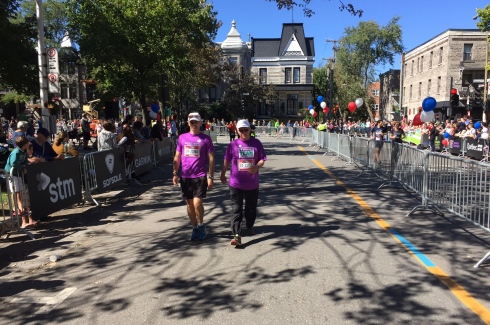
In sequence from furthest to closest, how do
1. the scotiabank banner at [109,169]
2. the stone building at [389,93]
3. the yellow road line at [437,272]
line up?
the stone building at [389,93], the scotiabank banner at [109,169], the yellow road line at [437,272]

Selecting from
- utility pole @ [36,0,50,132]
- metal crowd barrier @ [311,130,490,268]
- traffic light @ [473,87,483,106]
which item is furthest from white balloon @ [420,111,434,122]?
traffic light @ [473,87,483,106]

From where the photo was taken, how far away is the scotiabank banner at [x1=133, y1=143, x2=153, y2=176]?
12.5m

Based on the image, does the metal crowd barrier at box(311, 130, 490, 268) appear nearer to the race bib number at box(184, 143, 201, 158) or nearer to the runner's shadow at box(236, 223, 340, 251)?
the runner's shadow at box(236, 223, 340, 251)

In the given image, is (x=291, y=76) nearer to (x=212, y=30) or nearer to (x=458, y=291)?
(x=212, y=30)

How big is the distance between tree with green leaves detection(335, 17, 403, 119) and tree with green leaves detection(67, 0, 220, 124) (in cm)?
4725

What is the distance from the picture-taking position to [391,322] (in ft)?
12.1

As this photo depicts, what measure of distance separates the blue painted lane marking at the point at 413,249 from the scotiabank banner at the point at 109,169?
248 inches

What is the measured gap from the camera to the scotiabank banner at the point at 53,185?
23.3 ft

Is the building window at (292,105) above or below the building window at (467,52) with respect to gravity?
below

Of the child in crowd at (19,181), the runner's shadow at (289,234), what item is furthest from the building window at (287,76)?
the child in crowd at (19,181)

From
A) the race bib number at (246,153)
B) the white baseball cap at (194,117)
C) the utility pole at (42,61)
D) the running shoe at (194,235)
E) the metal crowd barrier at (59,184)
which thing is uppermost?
the utility pole at (42,61)

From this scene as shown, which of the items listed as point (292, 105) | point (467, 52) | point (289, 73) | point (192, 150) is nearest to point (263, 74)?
point (289, 73)

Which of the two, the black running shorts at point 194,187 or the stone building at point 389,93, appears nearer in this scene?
the black running shorts at point 194,187

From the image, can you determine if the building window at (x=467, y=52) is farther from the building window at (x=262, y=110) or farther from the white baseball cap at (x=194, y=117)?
the white baseball cap at (x=194, y=117)
